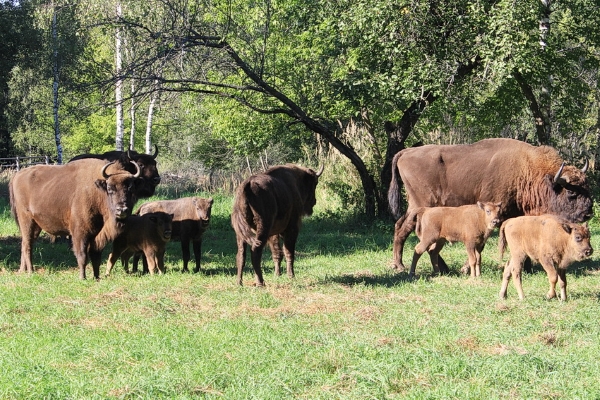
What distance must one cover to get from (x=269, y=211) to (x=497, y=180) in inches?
186

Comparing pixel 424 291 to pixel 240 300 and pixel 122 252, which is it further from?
pixel 122 252

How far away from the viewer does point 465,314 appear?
9.06 m

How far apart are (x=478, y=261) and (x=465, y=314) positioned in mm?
3133

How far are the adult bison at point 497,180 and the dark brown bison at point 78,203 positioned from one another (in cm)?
498

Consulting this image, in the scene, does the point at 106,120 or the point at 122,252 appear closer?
the point at 122,252

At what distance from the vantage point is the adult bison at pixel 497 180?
43.8 feet

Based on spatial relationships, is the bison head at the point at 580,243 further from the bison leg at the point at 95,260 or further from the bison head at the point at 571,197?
the bison leg at the point at 95,260

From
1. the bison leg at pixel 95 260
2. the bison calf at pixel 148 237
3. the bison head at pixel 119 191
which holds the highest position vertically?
the bison head at pixel 119 191

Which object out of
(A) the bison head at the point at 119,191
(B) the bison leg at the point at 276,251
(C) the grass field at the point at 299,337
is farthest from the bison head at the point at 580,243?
(A) the bison head at the point at 119,191

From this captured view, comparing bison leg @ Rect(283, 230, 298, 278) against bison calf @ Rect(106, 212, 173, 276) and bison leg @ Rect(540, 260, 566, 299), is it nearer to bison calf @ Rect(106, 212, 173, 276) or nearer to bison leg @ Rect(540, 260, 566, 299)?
bison calf @ Rect(106, 212, 173, 276)

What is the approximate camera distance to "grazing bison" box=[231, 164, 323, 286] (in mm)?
10922

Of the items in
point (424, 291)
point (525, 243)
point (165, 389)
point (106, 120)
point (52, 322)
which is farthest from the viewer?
point (106, 120)

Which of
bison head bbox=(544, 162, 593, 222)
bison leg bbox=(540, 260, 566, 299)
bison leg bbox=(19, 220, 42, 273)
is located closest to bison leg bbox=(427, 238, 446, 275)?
bison head bbox=(544, 162, 593, 222)

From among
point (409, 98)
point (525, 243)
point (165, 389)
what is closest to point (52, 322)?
point (165, 389)
